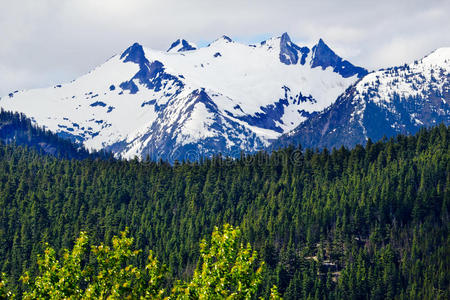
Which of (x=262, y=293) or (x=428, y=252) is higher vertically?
(x=428, y=252)

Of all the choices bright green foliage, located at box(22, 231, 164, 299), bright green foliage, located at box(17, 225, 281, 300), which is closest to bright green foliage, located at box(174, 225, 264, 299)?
bright green foliage, located at box(17, 225, 281, 300)

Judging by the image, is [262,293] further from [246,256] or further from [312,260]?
[246,256]

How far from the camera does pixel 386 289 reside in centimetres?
17512

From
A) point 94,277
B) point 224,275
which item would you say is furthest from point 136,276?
point 224,275

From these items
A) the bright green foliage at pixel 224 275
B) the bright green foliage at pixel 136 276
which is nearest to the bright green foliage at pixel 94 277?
the bright green foliage at pixel 136 276

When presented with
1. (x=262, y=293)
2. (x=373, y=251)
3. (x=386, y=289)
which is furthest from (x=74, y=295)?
(x=373, y=251)

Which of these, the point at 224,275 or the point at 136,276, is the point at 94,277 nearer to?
the point at 136,276

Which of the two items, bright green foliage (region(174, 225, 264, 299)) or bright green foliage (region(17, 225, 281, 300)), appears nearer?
bright green foliage (region(17, 225, 281, 300))

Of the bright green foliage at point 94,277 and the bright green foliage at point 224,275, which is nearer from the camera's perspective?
the bright green foliage at point 94,277

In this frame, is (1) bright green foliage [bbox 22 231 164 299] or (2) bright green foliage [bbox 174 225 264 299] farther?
(2) bright green foliage [bbox 174 225 264 299]

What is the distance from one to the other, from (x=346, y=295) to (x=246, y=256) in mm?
137856

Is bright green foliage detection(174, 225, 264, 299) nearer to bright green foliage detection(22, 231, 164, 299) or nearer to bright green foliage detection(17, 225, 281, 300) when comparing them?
bright green foliage detection(17, 225, 281, 300)

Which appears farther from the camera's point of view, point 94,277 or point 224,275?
point 94,277

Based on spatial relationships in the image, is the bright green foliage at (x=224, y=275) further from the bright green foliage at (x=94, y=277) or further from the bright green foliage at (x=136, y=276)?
the bright green foliage at (x=94, y=277)
